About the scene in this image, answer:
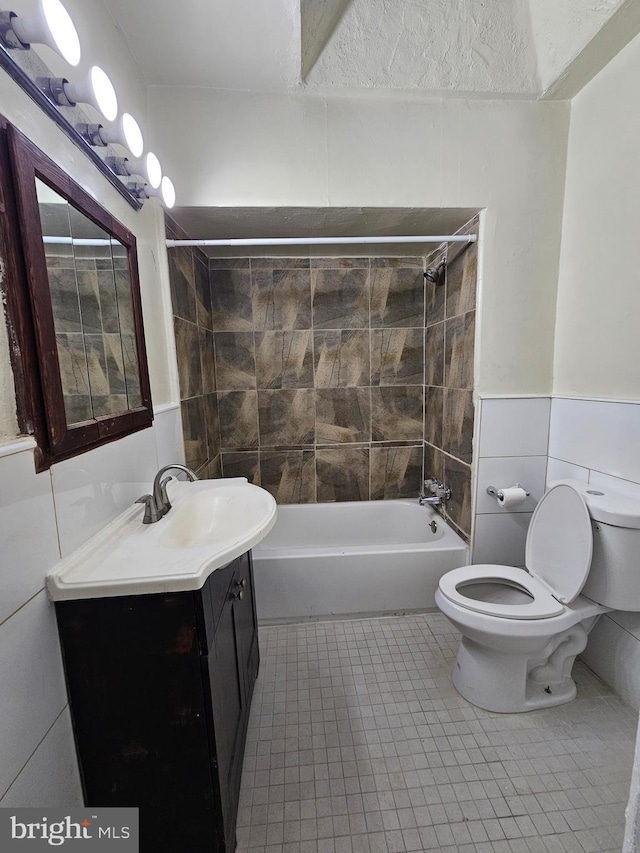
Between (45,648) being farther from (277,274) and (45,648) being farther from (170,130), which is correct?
(277,274)

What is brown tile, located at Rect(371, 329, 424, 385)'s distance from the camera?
2.46 meters

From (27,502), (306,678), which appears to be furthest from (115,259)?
(306,678)

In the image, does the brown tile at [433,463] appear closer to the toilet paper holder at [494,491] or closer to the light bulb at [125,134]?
the toilet paper holder at [494,491]

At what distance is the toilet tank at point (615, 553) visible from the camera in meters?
1.26

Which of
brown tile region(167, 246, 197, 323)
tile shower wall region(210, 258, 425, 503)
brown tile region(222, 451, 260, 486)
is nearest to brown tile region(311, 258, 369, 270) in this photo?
tile shower wall region(210, 258, 425, 503)

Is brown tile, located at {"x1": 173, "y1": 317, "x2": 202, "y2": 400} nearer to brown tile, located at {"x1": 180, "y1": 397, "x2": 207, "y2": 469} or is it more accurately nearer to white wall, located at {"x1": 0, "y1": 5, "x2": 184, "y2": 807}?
brown tile, located at {"x1": 180, "y1": 397, "x2": 207, "y2": 469}

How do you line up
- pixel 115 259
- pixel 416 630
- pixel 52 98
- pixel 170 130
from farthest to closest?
pixel 416 630 → pixel 170 130 → pixel 115 259 → pixel 52 98

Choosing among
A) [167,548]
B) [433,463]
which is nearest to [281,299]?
[433,463]

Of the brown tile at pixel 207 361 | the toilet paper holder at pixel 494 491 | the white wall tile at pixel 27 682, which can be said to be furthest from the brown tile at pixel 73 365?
the toilet paper holder at pixel 494 491

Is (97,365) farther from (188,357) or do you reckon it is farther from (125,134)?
(188,357)

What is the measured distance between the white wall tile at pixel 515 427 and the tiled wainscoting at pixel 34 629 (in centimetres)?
173

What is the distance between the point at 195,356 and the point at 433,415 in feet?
5.09

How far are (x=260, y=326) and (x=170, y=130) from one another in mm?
1081

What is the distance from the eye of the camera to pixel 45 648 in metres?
0.73
